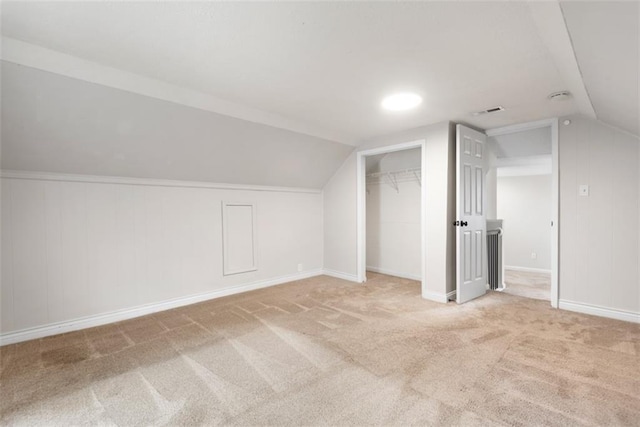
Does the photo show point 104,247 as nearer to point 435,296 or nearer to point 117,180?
point 117,180

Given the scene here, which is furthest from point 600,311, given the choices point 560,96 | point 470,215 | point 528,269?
point 528,269

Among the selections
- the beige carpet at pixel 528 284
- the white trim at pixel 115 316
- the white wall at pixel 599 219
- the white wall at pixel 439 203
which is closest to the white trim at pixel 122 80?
the white wall at pixel 439 203

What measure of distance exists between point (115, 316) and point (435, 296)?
3.61 metres

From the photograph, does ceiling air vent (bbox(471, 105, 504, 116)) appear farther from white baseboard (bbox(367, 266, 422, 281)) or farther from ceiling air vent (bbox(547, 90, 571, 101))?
white baseboard (bbox(367, 266, 422, 281))

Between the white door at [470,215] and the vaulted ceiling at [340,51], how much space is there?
0.72 m

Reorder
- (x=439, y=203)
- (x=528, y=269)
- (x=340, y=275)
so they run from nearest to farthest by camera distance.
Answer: (x=439, y=203), (x=340, y=275), (x=528, y=269)

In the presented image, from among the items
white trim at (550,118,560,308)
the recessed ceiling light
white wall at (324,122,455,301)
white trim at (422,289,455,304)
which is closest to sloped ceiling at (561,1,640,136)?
white trim at (550,118,560,308)

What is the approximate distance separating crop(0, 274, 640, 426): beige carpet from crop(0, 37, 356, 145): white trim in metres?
2.12

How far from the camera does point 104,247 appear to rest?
301 cm

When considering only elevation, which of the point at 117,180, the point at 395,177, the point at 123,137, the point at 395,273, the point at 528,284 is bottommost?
the point at 528,284

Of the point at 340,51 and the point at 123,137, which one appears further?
the point at 123,137

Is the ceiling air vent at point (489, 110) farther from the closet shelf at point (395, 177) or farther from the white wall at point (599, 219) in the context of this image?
the closet shelf at point (395, 177)

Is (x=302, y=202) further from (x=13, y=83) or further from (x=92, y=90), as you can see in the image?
(x=13, y=83)

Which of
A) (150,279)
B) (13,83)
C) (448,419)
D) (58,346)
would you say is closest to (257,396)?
(448,419)
